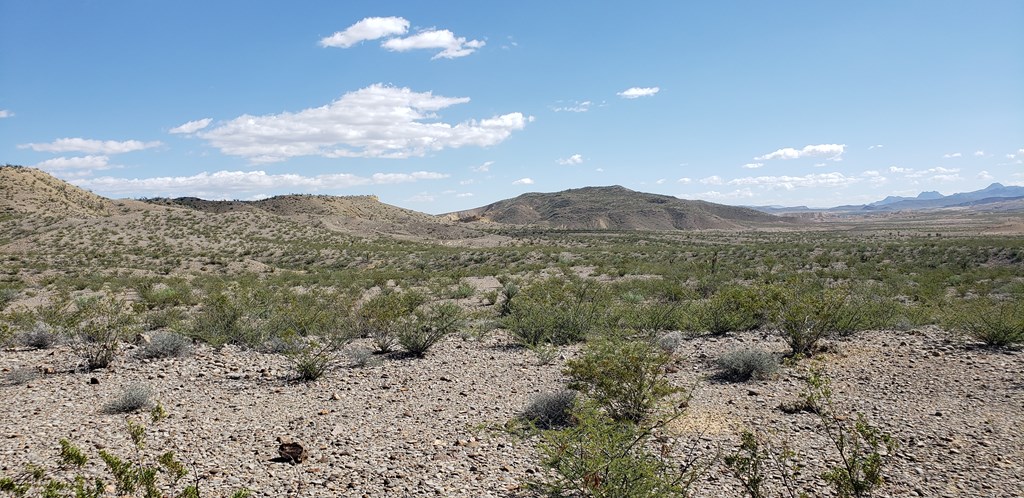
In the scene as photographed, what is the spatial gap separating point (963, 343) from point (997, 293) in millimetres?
14324

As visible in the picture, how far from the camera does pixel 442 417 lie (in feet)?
25.6

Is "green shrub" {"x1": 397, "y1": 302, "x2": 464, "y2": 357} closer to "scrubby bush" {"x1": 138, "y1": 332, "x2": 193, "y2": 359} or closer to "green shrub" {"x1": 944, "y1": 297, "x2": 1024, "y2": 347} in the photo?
"scrubby bush" {"x1": 138, "y1": 332, "x2": 193, "y2": 359}

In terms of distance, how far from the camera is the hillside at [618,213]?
411 ft

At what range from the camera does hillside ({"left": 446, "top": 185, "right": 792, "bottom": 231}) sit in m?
125

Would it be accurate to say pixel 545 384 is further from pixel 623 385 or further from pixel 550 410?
pixel 623 385

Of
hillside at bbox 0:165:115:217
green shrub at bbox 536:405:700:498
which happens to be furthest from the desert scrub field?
hillside at bbox 0:165:115:217

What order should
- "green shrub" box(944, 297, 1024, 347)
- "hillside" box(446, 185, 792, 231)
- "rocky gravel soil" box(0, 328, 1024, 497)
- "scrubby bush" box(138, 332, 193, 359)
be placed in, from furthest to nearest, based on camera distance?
"hillside" box(446, 185, 792, 231) < "green shrub" box(944, 297, 1024, 347) < "scrubby bush" box(138, 332, 193, 359) < "rocky gravel soil" box(0, 328, 1024, 497)

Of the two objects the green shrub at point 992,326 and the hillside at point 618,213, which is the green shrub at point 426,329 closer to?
the green shrub at point 992,326

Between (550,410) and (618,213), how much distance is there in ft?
411

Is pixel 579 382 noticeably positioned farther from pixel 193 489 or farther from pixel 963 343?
pixel 963 343

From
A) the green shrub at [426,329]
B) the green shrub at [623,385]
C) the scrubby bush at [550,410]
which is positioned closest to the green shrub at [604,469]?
the green shrub at [623,385]

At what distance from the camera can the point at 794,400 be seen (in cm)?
843

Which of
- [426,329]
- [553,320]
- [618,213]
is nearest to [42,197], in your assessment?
[426,329]

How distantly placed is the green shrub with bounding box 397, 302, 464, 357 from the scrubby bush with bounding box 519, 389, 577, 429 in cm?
426
